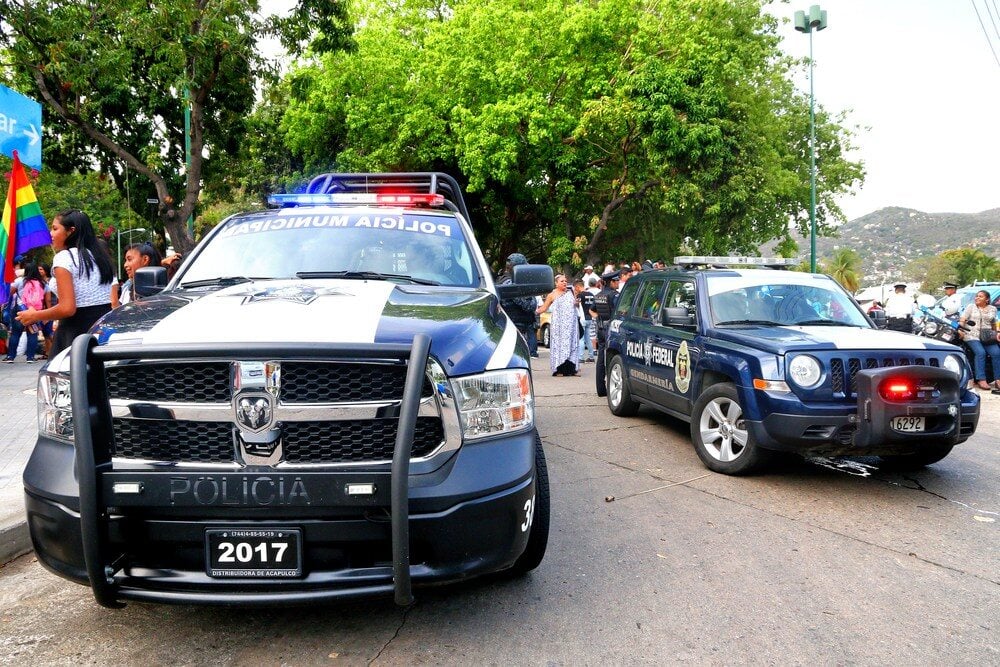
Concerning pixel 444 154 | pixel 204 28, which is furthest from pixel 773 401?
pixel 444 154

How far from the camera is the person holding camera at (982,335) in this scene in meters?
12.7

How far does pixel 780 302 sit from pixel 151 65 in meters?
14.6

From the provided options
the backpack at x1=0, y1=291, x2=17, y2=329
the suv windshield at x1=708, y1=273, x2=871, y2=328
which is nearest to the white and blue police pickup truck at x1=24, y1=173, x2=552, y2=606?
the suv windshield at x1=708, y1=273, x2=871, y2=328

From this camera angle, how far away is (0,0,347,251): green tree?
12961 millimetres

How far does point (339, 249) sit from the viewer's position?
4.41 m

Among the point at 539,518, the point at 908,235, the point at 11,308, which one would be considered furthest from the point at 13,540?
the point at 908,235

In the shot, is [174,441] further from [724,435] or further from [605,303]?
[605,303]

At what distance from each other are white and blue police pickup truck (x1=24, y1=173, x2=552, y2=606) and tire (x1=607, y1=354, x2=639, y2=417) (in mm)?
5650

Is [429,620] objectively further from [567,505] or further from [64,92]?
[64,92]

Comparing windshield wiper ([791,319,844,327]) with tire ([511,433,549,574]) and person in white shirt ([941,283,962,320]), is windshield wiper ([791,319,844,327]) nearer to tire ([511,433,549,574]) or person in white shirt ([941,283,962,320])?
tire ([511,433,549,574])

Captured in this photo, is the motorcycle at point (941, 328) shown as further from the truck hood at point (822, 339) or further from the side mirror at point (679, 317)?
the side mirror at point (679, 317)

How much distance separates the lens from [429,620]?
3.31 m

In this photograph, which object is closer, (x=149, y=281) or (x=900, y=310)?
(x=149, y=281)

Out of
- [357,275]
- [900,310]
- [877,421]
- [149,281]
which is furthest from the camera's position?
[900,310]
